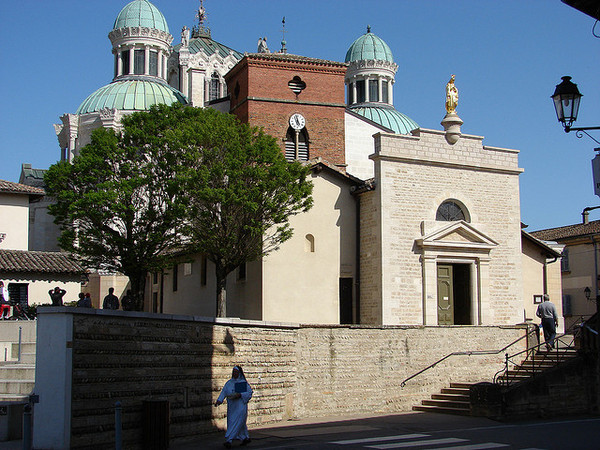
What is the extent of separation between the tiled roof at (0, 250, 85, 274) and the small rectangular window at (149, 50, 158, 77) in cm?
2207

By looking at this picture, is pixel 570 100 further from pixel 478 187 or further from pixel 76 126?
pixel 76 126

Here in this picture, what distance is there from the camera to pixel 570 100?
39.7 ft

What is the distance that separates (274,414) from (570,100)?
32.6 feet

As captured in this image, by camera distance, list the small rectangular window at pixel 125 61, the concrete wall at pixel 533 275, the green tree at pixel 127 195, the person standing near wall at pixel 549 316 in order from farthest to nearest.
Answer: the small rectangular window at pixel 125 61 → the concrete wall at pixel 533 275 → the green tree at pixel 127 195 → the person standing near wall at pixel 549 316

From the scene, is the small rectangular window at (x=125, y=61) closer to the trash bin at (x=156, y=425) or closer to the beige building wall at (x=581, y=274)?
the beige building wall at (x=581, y=274)

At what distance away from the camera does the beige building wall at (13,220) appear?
33031 mm

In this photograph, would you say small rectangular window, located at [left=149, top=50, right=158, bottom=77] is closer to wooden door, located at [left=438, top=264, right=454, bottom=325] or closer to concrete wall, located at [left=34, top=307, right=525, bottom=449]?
wooden door, located at [left=438, top=264, right=454, bottom=325]

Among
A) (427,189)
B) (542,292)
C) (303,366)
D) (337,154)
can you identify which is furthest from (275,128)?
(303,366)

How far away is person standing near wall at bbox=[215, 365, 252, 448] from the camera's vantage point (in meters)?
13.2

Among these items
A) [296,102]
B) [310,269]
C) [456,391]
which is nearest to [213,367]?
[456,391]

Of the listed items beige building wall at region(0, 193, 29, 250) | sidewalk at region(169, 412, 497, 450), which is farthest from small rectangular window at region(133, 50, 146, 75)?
sidewalk at region(169, 412, 497, 450)

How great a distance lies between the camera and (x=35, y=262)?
103 ft

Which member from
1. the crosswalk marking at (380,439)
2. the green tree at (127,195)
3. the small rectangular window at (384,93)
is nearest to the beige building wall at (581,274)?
the small rectangular window at (384,93)

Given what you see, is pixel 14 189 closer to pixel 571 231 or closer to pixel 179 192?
pixel 179 192
